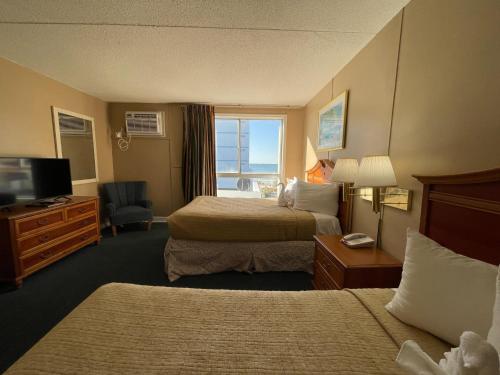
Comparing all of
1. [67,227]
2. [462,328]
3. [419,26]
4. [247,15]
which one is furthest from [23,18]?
[462,328]

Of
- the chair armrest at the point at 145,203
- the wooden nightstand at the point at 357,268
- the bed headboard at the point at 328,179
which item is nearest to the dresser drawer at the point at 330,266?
the wooden nightstand at the point at 357,268

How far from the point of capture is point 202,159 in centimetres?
423

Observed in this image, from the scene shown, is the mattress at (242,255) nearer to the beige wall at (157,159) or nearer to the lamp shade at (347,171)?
the lamp shade at (347,171)

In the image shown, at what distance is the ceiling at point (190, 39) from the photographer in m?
1.58

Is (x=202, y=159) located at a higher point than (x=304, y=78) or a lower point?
lower

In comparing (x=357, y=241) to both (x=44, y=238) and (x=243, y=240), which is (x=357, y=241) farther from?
(x=44, y=238)

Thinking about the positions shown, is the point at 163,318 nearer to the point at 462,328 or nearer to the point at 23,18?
the point at 462,328

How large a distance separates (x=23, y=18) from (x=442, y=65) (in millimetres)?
3015

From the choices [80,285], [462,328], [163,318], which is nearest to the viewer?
[462,328]

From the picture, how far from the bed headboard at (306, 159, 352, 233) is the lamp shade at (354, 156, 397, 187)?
2.64ft

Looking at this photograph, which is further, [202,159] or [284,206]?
[202,159]

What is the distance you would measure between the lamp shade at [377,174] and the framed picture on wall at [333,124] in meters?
1.00

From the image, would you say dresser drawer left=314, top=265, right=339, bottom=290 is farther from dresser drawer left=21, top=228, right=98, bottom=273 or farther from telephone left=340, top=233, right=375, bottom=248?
dresser drawer left=21, top=228, right=98, bottom=273

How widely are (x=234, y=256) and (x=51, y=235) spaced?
208 centimetres
